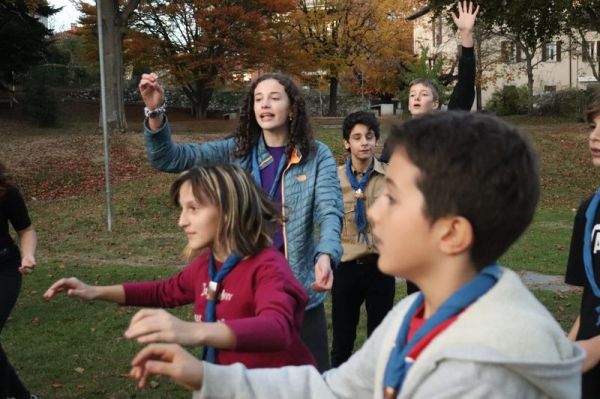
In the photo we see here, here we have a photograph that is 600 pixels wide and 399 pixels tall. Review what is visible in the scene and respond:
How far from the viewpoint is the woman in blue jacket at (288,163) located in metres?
3.91

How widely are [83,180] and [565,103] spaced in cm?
2498

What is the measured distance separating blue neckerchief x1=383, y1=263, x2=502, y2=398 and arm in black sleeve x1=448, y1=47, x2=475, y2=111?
3.53m

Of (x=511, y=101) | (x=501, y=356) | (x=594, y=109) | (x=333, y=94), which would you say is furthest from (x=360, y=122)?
(x=511, y=101)

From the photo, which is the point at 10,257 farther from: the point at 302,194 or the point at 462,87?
the point at 462,87

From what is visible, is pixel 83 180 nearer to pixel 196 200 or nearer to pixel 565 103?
pixel 196 200

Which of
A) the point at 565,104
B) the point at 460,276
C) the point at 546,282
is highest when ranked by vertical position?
the point at 565,104

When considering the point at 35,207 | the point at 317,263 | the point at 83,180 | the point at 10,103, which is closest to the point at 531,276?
the point at 317,263

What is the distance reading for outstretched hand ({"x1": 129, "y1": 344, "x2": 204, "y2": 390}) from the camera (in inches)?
72.1

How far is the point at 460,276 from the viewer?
1753 millimetres

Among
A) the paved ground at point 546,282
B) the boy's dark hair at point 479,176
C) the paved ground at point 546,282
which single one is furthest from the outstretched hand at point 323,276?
the paved ground at point 546,282

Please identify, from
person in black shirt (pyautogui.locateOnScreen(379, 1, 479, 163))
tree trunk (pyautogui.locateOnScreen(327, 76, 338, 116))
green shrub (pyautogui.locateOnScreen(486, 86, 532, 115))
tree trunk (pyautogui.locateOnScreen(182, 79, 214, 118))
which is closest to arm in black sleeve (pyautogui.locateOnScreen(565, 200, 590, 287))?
person in black shirt (pyautogui.locateOnScreen(379, 1, 479, 163))

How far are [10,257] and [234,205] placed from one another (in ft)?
7.84

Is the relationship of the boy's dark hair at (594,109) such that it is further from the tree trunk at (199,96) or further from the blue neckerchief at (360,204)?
the tree trunk at (199,96)

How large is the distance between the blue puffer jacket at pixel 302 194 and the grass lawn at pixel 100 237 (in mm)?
2282
